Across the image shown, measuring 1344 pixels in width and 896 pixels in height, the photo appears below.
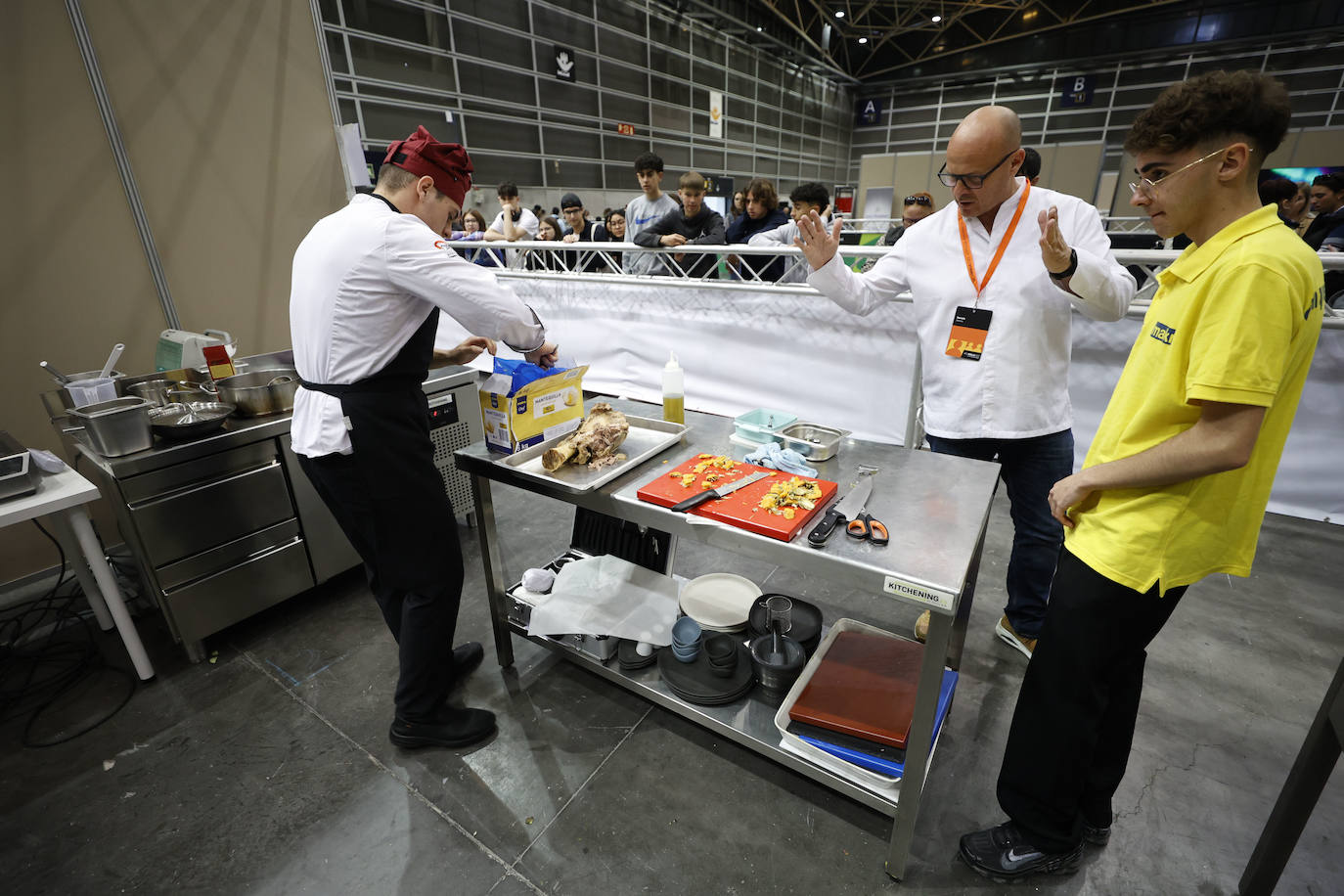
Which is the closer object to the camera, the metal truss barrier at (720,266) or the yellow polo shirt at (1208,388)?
the yellow polo shirt at (1208,388)

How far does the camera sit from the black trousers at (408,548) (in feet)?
5.33

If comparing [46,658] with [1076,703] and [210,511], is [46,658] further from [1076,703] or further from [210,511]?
[1076,703]

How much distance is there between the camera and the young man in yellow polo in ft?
3.05

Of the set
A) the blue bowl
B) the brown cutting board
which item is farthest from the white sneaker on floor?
the blue bowl

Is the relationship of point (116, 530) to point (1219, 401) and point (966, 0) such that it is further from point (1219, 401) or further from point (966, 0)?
point (966, 0)

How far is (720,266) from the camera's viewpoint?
4457mm

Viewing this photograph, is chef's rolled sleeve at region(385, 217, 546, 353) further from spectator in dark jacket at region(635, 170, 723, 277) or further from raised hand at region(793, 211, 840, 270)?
spectator in dark jacket at region(635, 170, 723, 277)

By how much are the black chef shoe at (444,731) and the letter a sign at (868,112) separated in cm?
2061

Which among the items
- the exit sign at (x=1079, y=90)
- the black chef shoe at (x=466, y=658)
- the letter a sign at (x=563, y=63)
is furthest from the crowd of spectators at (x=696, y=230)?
the exit sign at (x=1079, y=90)

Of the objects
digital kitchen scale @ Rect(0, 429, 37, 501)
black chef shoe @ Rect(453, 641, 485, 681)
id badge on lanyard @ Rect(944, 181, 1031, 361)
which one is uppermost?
id badge on lanyard @ Rect(944, 181, 1031, 361)

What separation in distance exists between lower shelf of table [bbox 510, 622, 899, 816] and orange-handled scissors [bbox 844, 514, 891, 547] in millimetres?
669

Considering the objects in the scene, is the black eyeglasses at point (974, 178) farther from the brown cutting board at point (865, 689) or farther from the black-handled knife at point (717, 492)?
the brown cutting board at point (865, 689)

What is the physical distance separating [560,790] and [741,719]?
573mm

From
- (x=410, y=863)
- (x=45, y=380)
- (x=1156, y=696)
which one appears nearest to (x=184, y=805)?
(x=410, y=863)
